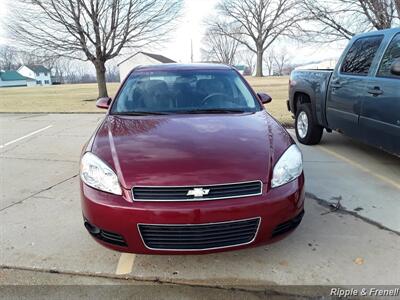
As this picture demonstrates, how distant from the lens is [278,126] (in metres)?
3.55

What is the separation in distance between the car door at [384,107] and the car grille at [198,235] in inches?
107

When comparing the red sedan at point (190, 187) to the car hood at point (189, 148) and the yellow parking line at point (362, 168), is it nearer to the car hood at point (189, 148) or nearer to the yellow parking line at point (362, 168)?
the car hood at point (189, 148)

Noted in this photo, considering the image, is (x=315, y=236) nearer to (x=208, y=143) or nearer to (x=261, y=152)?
(x=261, y=152)

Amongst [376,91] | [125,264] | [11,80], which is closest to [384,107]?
[376,91]

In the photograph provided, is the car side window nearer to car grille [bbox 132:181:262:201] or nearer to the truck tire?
the truck tire

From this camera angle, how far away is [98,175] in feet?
9.15

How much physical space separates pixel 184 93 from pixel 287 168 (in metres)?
1.71

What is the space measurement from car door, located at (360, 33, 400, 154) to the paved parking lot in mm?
549

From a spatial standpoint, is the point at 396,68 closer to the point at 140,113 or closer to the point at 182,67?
the point at 182,67

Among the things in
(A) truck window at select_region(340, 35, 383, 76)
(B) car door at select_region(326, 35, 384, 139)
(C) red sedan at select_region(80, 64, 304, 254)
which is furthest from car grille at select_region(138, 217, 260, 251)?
(A) truck window at select_region(340, 35, 383, 76)

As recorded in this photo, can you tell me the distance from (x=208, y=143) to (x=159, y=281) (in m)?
1.10

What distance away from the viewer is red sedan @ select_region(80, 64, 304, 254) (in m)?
2.57

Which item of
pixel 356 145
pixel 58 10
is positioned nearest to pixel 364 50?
pixel 356 145

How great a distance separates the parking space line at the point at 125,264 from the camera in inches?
118
